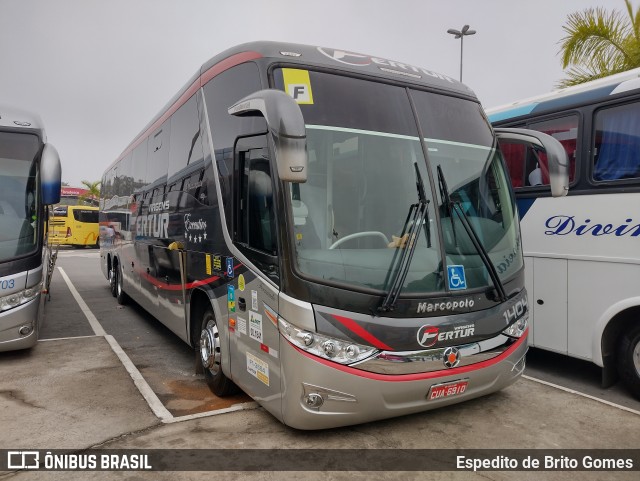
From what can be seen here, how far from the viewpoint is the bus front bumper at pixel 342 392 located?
361 cm

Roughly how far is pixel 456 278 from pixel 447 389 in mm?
859

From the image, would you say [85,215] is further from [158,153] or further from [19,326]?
[19,326]

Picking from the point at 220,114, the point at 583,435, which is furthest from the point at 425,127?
the point at 583,435

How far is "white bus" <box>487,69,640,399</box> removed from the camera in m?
5.25

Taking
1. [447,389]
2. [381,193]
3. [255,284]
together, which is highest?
[381,193]

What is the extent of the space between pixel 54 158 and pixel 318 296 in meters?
4.64

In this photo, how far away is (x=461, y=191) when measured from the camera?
432 centimetres

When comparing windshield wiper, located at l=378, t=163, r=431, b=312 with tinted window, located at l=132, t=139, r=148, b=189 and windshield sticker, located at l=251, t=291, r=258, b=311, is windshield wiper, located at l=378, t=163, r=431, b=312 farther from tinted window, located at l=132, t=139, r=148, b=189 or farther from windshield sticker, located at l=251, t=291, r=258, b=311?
tinted window, located at l=132, t=139, r=148, b=189

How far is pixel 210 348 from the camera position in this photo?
5141 millimetres

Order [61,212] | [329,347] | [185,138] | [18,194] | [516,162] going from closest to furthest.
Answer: [329,347]
[185,138]
[18,194]
[516,162]
[61,212]

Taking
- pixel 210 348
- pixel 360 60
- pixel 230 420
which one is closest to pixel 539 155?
pixel 360 60

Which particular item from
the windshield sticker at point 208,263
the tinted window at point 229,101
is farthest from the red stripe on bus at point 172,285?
the tinted window at point 229,101

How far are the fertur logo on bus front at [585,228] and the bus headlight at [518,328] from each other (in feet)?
5.09

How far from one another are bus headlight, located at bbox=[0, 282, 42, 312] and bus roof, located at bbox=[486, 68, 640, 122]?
6.45m
